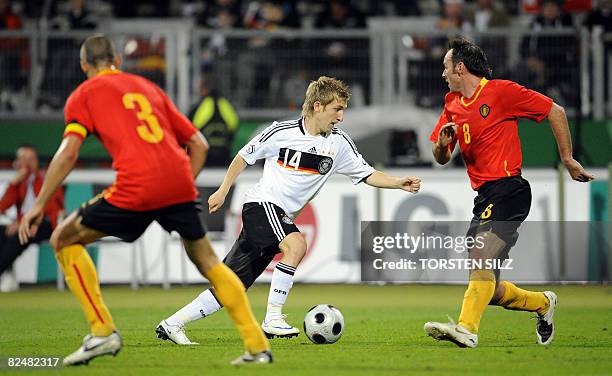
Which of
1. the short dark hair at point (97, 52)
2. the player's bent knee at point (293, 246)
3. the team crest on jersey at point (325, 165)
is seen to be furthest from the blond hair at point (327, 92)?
the short dark hair at point (97, 52)

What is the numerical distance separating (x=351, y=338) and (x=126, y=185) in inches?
127

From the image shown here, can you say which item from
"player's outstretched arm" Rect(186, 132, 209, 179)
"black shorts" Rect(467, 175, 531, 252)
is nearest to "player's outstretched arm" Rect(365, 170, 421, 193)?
"black shorts" Rect(467, 175, 531, 252)

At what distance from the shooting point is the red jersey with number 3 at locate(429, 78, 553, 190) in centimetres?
921

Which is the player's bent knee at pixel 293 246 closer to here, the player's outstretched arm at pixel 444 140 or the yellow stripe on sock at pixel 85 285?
the player's outstretched arm at pixel 444 140

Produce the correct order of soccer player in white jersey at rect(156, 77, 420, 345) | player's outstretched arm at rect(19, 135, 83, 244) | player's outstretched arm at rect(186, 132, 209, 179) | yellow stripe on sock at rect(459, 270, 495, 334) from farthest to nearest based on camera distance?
1. soccer player in white jersey at rect(156, 77, 420, 345)
2. yellow stripe on sock at rect(459, 270, 495, 334)
3. player's outstretched arm at rect(186, 132, 209, 179)
4. player's outstretched arm at rect(19, 135, 83, 244)

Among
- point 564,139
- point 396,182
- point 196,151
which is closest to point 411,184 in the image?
point 396,182

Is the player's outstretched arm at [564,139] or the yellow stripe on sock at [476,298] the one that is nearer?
the yellow stripe on sock at [476,298]

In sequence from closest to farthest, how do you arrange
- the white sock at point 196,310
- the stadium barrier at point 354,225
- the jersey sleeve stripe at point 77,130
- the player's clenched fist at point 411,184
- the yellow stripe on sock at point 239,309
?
the jersey sleeve stripe at point 77,130 < the yellow stripe on sock at point 239,309 < the player's clenched fist at point 411,184 < the white sock at point 196,310 < the stadium barrier at point 354,225

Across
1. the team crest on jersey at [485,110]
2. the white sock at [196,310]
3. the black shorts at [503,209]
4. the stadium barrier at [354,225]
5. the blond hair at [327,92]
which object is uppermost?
the blond hair at [327,92]

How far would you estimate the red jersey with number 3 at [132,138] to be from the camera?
25.0 ft

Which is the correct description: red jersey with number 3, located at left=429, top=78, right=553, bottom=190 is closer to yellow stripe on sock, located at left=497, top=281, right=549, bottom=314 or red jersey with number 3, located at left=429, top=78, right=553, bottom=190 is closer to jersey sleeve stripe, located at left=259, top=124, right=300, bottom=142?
yellow stripe on sock, located at left=497, top=281, right=549, bottom=314

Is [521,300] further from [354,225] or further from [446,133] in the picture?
[354,225]

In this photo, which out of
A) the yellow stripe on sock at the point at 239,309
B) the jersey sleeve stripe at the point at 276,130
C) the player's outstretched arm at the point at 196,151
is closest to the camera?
the yellow stripe on sock at the point at 239,309

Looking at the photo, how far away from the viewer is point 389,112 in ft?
59.9
